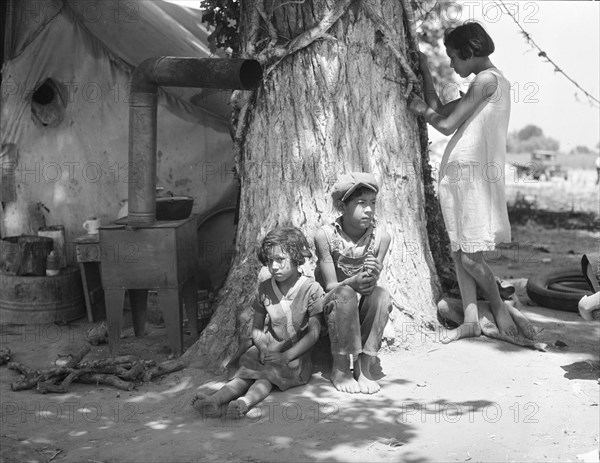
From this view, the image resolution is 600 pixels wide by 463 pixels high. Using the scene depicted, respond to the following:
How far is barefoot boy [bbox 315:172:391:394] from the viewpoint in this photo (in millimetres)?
4723

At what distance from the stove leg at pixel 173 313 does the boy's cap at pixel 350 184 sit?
4.52ft

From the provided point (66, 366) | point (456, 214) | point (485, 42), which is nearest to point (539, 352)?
point (456, 214)

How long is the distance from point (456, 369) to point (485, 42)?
2033mm

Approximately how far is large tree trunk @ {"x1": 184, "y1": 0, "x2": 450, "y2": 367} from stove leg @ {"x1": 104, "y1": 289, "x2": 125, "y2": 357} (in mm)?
613

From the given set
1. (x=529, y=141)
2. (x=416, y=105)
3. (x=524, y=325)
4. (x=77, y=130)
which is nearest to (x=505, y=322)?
(x=524, y=325)

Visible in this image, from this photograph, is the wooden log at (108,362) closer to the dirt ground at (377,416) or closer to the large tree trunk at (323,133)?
the dirt ground at (377,416)

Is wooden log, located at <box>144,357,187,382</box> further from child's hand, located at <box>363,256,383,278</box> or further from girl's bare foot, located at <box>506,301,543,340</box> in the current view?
girl's bare foot, located at <box>506,301,543,340</box>

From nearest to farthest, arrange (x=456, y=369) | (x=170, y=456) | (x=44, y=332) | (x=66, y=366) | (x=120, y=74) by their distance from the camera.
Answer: (x=170, y=456) → (x=456, y=369) → (x=66, y=366) → (x=44, y=332) → (x=120, y=74)

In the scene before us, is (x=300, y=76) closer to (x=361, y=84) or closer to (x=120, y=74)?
(x=361, y=84)

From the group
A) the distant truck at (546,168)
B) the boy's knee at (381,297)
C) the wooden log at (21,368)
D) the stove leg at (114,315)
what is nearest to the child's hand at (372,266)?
the boy's knee at (381,297)

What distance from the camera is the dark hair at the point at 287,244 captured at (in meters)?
4.77

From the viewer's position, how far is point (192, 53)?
26.1 feet

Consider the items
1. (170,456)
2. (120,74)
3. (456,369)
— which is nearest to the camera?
(170,456)

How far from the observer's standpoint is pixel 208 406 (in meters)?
4.53
